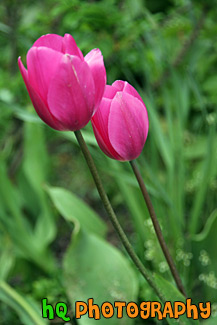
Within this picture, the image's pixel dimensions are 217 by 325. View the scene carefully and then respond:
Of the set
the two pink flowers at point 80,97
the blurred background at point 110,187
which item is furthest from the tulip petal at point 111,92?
the blurred background at point 110,187

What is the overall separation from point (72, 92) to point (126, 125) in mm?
88

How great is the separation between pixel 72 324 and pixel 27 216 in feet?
2.66

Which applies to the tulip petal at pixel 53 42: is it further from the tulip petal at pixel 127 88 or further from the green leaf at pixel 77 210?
the green leaf at pixel 77 210

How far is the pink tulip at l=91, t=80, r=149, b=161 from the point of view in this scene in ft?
1.77

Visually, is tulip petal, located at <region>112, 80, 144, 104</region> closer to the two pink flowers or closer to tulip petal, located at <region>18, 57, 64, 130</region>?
the two pink flowers

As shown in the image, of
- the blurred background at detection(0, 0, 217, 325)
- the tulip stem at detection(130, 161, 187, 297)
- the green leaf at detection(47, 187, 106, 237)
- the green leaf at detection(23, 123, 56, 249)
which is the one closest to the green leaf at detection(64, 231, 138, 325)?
the blurred background at detection(0, 0, 217, 325)

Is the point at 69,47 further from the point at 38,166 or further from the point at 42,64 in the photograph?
the point at 38,166

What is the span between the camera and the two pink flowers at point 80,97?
1.60 feet

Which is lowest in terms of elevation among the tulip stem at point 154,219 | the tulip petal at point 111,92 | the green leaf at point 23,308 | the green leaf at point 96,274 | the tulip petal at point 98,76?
the green leaf at point 23,308

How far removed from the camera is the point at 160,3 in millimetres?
1751

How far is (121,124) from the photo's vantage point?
0.54 metres

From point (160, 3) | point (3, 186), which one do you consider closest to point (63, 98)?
point (3, 186)

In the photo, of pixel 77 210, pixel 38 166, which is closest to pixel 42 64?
pixel 77 210

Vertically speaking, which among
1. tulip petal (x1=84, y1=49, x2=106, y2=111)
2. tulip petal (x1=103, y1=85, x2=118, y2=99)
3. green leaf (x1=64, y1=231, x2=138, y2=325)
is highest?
tulip petal (x1=84, y1=49, x2=106, y2=111)
